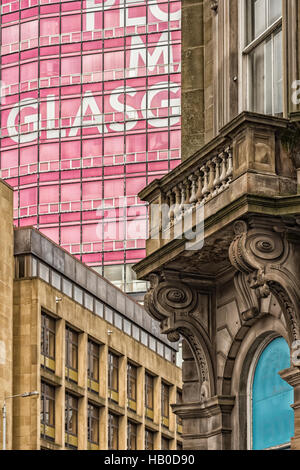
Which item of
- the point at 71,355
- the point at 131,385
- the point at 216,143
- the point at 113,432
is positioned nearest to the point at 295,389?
the point at 216,143

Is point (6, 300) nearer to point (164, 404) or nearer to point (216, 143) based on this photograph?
point (164, 404)

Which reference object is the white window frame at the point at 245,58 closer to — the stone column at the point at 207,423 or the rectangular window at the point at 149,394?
the stone column at the point at 207,423

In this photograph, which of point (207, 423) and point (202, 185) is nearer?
point (202, 185)

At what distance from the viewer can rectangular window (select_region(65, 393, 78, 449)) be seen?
94.7 meters

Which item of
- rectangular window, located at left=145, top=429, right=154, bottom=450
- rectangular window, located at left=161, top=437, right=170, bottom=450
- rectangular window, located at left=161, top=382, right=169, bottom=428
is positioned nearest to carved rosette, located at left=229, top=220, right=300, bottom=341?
rectangular window, located at left=145, top=429, right=154, bottom=450

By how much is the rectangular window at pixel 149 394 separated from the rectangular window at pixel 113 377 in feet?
16.5

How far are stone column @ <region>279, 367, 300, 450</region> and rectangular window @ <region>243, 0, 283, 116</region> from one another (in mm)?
4259

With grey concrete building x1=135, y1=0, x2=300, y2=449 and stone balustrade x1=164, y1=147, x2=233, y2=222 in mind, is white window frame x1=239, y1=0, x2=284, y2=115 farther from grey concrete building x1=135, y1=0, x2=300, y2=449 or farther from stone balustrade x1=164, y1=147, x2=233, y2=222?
stone balustrade x1=164, y1=147, x2=233, y2=222

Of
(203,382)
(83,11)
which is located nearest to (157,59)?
(83,11)

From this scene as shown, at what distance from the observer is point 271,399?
2298 centimetres

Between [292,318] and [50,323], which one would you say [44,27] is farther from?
[292,318]

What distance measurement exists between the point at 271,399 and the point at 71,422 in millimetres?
73097

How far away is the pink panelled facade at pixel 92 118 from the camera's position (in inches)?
5704

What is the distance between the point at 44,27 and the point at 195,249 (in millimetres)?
133772
